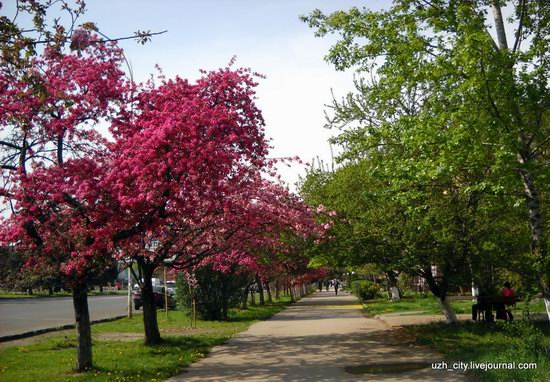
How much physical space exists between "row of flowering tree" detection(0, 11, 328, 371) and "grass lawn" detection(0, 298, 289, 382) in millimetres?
816

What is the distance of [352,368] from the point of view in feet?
33.4

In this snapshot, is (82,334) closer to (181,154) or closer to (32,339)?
(181,154)

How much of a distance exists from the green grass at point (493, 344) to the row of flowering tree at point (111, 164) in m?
6.02

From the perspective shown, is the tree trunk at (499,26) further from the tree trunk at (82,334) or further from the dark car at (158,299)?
→ the dark car at (158,299)

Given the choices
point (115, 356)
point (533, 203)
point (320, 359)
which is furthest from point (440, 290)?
point (115, 356)

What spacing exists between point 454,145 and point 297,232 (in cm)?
772

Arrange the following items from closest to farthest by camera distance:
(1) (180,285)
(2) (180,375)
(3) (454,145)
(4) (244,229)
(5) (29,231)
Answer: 1. (3) (454,145)
2. (2) (180,375)
3. (5) (29,231)
4. (4) (244,229)
5. (1) (180,285)

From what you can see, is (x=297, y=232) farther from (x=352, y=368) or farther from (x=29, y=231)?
(x=29, y=231)

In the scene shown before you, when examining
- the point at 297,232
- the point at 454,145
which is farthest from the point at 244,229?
the point at 454,145

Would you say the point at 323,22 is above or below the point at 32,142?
above

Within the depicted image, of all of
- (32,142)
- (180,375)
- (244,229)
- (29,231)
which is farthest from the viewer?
(244,229)

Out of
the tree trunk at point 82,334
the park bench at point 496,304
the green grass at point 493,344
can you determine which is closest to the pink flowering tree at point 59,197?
the tree trunk at point 82,334

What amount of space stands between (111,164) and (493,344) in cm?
904

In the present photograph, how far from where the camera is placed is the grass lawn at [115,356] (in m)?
10.2
